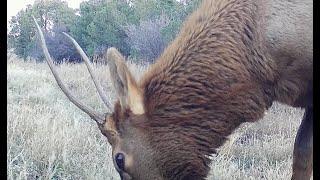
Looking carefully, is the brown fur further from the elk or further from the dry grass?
the dry grass

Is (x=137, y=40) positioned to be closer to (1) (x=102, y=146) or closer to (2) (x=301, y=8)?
(1) (x=102, y=146)

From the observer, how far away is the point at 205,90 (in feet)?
13.3

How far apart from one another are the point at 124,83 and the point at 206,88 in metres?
0.60

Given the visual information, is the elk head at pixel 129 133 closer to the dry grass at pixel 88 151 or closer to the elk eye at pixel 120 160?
the elk eye at pixel 120 160

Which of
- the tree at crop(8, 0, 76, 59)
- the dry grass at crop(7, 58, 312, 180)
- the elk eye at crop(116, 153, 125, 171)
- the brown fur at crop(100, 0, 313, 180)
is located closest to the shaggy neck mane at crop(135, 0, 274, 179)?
the brown fur at crop(100, 0, 313, 180)

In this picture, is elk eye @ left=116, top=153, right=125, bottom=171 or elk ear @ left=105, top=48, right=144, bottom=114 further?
elk eye @ left=116, top=153, right=125, bottom=171

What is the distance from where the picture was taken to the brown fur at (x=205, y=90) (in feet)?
12.9

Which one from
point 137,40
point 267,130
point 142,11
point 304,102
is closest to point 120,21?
point 142,11

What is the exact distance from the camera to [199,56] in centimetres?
412

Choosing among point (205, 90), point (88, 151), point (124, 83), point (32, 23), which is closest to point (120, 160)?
point (124, 83)

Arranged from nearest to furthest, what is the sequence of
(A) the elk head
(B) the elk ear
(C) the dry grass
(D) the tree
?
(B) the elk ear, (A) the elk head, (C) the dry grass, (D) the tree

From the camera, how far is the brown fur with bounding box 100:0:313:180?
12.9 ft

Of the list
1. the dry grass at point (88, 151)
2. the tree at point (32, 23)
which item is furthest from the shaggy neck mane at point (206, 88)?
the tree at point (32, 23)

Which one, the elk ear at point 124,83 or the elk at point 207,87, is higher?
the elk ear at point 124,83
